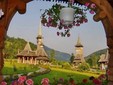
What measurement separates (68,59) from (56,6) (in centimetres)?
141

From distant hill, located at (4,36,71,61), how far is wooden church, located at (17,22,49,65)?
82 millimetres

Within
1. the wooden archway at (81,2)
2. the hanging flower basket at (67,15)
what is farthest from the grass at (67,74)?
the hanging flower basket at (67,15)

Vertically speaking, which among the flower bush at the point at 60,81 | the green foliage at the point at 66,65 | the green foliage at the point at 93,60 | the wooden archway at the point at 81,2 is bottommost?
the flower bush at the point at 60,81

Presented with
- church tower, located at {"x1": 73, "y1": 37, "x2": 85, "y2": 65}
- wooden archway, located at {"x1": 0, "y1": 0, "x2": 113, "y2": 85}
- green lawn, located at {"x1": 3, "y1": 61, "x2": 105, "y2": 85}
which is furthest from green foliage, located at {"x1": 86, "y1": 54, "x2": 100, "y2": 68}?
wooden archway, located at {"x1": 0, "y1": 0, "x2": 113, "y2": 85}

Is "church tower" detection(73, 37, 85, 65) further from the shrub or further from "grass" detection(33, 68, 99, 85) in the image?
"grass" detection(33, 68, 99, 85)

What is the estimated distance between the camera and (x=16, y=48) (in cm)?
530

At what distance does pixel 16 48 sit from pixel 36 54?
67 centimetres

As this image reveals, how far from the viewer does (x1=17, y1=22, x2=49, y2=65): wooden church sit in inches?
209

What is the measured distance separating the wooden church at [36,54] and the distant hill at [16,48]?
3.2 inches

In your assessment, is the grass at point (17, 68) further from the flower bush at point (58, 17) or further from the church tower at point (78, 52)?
the flower bush at point (58, 17)

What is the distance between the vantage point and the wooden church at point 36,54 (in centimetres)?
530

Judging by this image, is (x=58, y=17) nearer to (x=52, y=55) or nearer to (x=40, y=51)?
(x=40, y=51)

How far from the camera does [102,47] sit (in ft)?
18.4

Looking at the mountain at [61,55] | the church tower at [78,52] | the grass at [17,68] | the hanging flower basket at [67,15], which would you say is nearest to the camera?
the hanging flower basket at [67,15]
